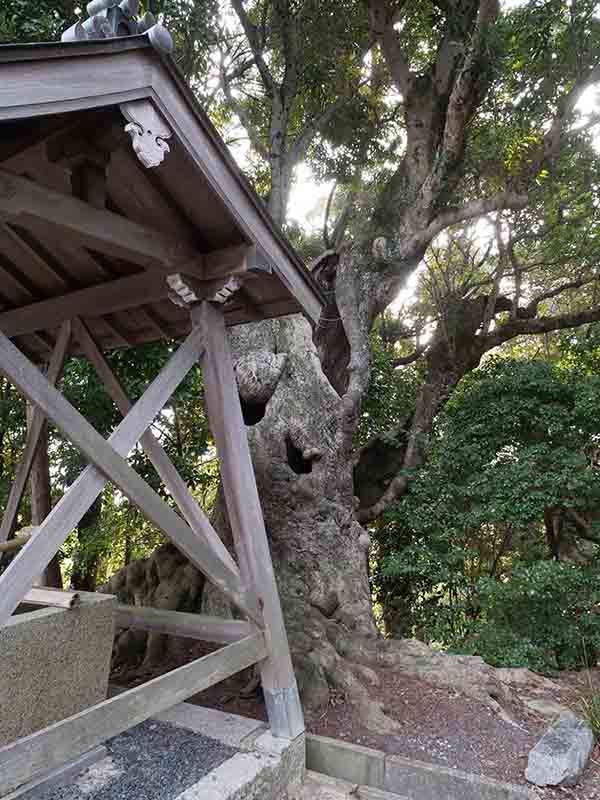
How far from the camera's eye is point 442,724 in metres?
3.61

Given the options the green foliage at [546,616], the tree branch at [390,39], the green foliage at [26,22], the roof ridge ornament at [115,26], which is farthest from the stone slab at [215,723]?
the tree branch at [390,39]

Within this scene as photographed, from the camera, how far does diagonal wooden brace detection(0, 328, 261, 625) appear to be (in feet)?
7.13

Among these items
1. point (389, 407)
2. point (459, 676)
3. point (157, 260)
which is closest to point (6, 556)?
point (157, 260)

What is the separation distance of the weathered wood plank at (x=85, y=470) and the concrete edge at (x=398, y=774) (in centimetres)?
133

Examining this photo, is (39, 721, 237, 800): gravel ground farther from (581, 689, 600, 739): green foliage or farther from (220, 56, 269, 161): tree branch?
(220, 56, 269, 161): tree branch

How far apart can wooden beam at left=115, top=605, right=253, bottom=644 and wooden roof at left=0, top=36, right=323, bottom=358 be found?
6.99 ft

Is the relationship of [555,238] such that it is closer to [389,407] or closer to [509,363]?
[509,363]

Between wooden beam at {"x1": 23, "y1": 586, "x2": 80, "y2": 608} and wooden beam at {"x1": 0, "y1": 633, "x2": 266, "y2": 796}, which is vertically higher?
wooden beam at {"x1": 23, "y1": 586, "x2": 80, "y2": 608}

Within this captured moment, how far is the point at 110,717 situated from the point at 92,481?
1.10 meters

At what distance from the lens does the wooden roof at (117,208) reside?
2.14 meters

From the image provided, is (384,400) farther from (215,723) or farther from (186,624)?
(215,723)

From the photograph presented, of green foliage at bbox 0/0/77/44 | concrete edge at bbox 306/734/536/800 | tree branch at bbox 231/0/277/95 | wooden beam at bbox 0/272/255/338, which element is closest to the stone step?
concrete edge at bbox 306/734/536/800

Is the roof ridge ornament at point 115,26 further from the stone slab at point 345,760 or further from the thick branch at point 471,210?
the thick branch at point 471,210

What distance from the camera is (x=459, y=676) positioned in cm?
420
